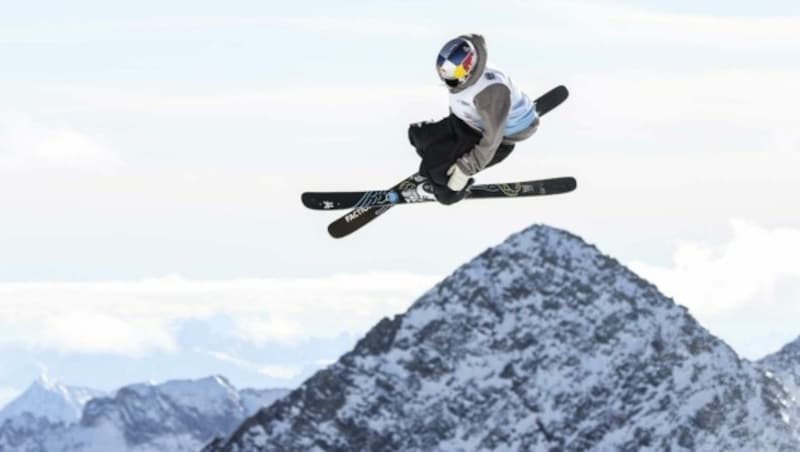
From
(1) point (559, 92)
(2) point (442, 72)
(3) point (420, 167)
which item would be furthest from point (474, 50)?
(1) point (559, 92)

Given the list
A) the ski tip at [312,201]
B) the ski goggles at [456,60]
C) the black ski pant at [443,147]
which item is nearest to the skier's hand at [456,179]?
the black ski pant at [443,147]

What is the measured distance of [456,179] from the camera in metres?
28.9

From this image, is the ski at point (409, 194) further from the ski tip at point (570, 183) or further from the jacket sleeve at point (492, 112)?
the jacket sleeve at point (492, 112)

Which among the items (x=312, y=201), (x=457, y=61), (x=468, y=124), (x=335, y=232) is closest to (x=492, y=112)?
(x=457, y=61)

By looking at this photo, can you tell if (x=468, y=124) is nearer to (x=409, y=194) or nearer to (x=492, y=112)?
(x=492, y=112)

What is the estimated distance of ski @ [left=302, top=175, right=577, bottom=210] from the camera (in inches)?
1265

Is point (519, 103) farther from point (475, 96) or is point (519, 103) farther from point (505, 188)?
point (505, 188)

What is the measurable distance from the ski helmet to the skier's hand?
179cm

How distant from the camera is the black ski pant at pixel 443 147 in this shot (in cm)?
2869

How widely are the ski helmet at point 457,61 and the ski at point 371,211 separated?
4996 millimetres

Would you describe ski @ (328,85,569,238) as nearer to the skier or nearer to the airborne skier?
the airborne skier

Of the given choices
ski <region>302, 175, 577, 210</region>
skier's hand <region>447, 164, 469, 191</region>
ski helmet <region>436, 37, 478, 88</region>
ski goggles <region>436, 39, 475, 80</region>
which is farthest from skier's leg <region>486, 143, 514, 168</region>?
ski <region>302, 175, 577, 210</region>

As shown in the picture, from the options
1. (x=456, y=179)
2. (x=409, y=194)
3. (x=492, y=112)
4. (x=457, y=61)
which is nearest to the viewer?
(x=457, y=61)

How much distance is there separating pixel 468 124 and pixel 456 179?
911 millimetres
